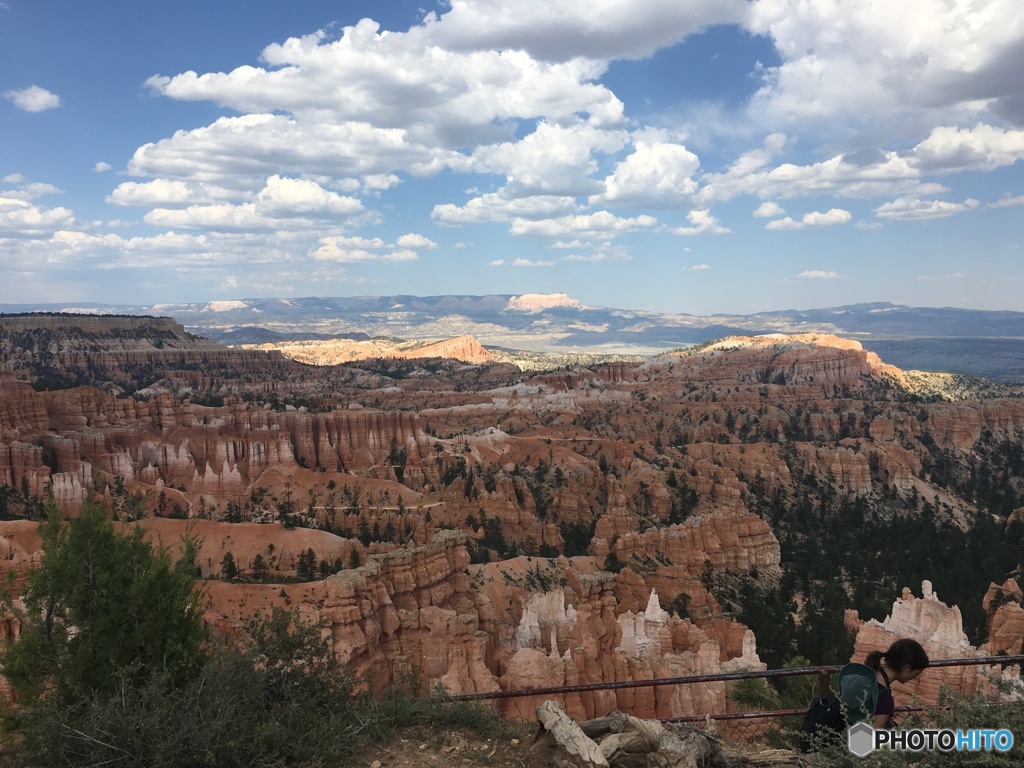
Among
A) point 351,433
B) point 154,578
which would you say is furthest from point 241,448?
point 154,578

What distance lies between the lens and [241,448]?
53.1m

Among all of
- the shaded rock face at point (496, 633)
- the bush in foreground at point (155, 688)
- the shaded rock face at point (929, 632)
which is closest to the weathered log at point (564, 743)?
the bush in foreground at point (155, 688)

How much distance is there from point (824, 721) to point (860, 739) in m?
0.52

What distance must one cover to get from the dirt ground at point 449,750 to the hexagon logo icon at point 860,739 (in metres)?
3.44

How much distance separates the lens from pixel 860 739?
577 centimetres

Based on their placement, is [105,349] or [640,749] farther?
[105,349]

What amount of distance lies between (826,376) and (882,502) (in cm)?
6166

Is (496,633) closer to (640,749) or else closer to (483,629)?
(483,629)

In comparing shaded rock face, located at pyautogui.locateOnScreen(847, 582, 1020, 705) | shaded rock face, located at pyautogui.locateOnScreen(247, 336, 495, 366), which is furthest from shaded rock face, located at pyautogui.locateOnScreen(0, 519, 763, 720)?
shaded rock face, located at pyautogui.locateOnScreen(247, 336, 495, 366)

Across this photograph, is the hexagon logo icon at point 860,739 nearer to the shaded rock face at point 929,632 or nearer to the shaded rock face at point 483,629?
the shaded rock face at point 483,629

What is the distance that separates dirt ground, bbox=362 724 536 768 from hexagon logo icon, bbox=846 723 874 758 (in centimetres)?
344

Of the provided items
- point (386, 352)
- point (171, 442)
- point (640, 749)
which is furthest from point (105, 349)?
point (640, 749)

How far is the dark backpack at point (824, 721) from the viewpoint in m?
6.07

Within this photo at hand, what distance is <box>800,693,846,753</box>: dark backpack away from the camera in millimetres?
6070
